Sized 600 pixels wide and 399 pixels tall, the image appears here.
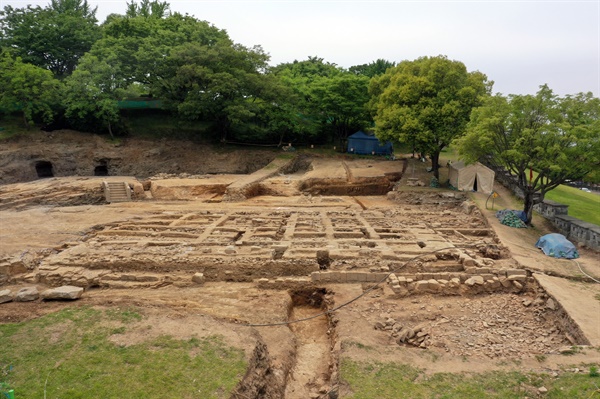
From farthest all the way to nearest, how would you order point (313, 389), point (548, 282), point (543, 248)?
1. point (543, 248)
2. point (548, 282)
3. point (313, 389)

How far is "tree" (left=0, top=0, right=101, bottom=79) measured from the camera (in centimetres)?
3484

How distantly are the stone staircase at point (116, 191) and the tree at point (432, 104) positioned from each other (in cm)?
1667

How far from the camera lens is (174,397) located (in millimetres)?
6297

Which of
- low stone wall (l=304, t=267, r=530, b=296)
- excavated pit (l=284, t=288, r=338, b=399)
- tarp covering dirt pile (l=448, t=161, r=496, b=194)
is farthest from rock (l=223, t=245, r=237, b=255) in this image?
tarp covering dirt pile (l=448, t=161, r=496, b=194)

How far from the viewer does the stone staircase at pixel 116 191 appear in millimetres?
23188

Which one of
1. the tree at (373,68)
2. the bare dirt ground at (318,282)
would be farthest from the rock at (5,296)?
the tree at (373,68)

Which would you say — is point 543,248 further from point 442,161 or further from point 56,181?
point 56,181

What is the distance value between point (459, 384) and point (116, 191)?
22180 millimetres

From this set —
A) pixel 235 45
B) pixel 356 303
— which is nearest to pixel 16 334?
pixel 356 303

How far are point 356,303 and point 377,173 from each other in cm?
1795

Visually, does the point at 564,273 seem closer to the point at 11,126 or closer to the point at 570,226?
the point at 570,226

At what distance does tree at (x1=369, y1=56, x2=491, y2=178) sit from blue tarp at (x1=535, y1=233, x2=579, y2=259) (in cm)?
981

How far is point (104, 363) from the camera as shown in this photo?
23.0 feet

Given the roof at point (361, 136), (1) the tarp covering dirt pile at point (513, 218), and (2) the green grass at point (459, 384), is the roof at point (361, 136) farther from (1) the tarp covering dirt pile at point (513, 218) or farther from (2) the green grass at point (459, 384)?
(2) the green grass at point (459, 384)
